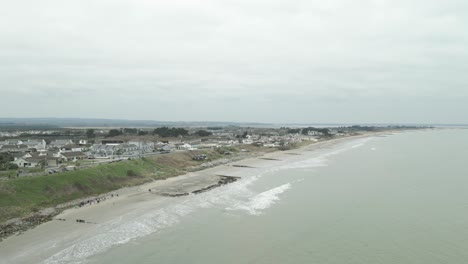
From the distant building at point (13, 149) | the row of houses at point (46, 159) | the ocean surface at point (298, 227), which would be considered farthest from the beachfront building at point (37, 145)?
Result: the ocean surface at point (298, 227)

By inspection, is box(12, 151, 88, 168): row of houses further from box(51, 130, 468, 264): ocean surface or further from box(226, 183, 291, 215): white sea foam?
box(226, 183, 291, 215): white sea foam

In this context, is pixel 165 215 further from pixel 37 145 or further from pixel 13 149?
pixel 37 145

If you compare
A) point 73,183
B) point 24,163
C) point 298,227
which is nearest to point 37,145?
point 24,163

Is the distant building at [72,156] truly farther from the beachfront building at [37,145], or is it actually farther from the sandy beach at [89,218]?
the sandy beach at [89,218]

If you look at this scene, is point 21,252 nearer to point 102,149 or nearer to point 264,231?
point 264,231

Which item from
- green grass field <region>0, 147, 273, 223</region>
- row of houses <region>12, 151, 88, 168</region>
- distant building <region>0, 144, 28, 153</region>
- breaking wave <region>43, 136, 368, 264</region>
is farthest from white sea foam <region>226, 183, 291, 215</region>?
distant building <region>0, 144, 28, 153</region>

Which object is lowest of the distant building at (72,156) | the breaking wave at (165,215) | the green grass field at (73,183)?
the breaking wave at (165,215)
